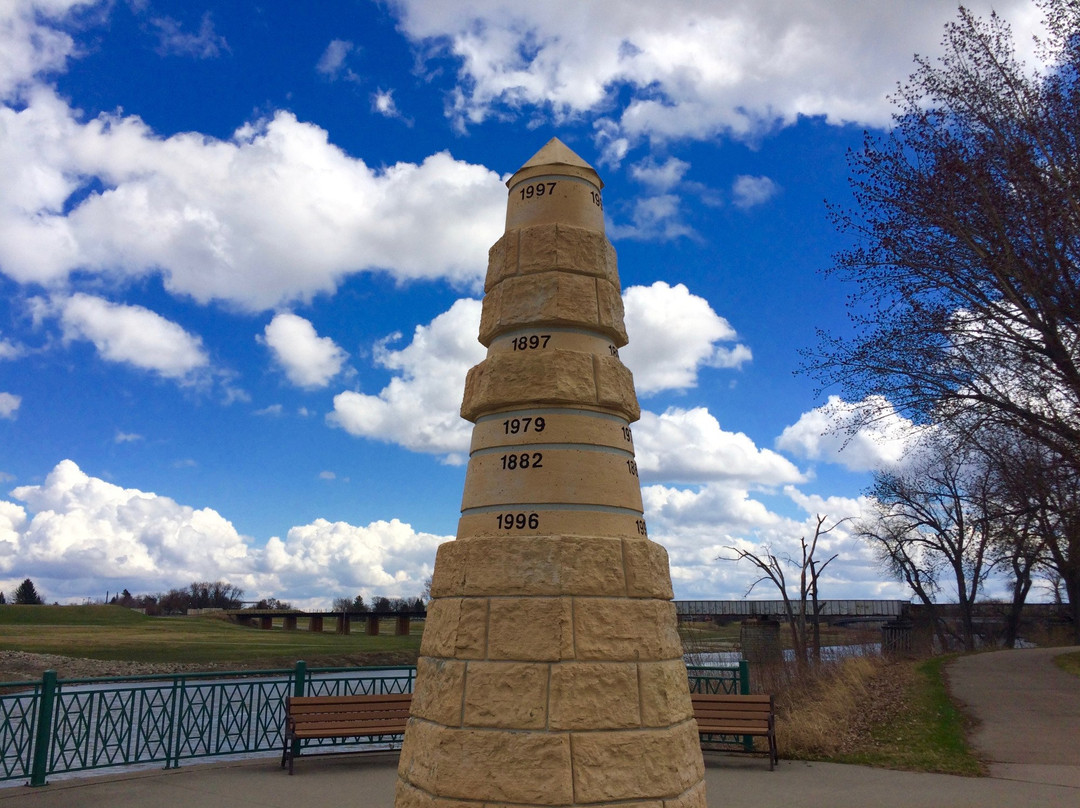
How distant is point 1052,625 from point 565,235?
4285cm

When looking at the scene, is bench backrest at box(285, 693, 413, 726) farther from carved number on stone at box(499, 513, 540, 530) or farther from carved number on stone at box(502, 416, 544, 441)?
carved number on stone at box(502, 416, 544, 441)

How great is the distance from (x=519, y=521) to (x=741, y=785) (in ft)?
19.3

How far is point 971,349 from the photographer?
46.1ft

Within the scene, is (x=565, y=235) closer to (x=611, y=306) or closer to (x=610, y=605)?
(x=611, y=306)

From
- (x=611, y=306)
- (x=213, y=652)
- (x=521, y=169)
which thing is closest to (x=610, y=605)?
(x=611, y=306)

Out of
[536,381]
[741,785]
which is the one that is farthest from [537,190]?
[741,785]

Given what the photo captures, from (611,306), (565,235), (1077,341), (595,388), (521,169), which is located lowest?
Answer: (595,388)

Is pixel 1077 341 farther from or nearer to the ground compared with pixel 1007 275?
nearer to the ground

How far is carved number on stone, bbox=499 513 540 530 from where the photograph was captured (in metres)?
4.88

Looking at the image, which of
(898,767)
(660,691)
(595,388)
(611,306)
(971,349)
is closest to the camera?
(660,691)

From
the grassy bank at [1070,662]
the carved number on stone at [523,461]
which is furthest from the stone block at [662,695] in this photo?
the grassy bank at [1070,662]

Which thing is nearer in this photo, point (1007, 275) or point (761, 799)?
point (761, 799)

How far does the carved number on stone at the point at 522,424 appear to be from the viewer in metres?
5.05

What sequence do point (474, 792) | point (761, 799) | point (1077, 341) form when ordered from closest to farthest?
1. point (474, 792)
2. point (761, 799)
3. point (1077, 341)
